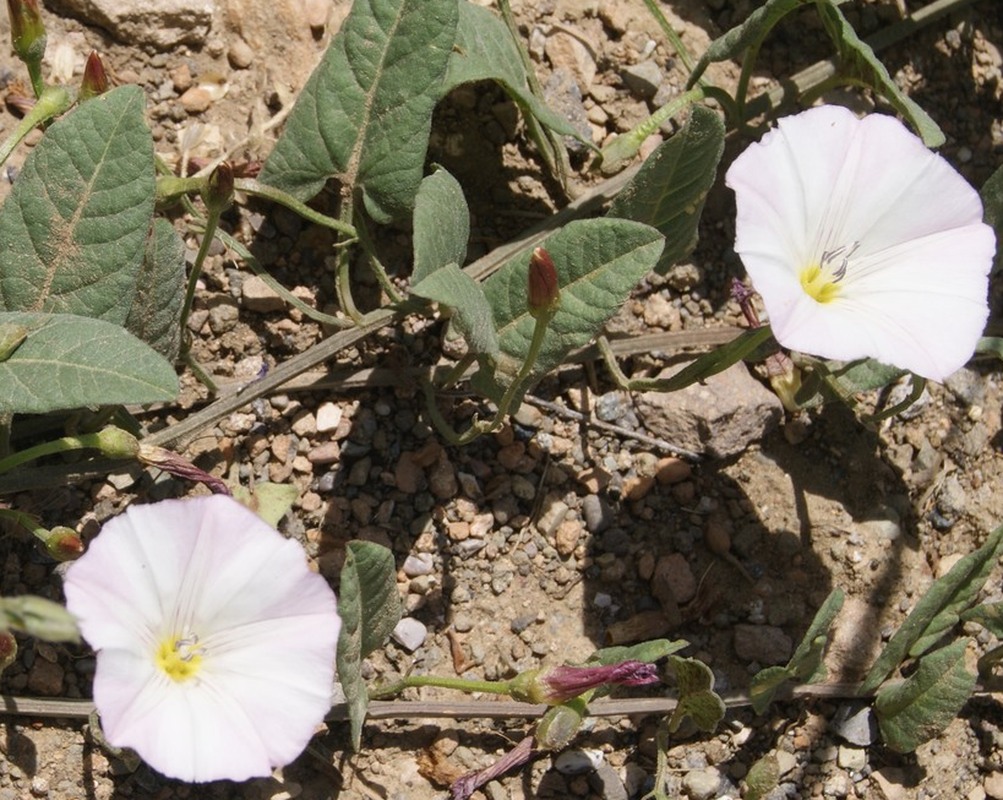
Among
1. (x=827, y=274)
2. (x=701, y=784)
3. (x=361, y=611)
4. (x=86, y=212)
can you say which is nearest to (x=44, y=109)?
(x=86, y=212)

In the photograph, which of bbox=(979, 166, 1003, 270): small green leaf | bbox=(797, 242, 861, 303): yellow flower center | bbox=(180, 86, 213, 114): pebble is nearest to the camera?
bbox=(797, 242, 861, 303): yellow flower center

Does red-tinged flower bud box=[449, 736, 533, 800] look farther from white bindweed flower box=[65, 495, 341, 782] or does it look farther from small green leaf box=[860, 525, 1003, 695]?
small green leaf box=[860, 525, 1003, 695]

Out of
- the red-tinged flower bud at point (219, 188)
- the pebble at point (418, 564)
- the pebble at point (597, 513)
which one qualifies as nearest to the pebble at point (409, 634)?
the pebble at point (418, 564)

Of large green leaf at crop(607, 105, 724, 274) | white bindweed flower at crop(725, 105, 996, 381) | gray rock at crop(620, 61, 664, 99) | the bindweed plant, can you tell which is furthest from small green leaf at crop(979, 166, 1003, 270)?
gray rock at crop(620, 61, 664, 99)

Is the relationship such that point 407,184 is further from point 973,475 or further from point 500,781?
point 973,475

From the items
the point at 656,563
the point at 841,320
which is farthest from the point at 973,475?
the point at 841,320

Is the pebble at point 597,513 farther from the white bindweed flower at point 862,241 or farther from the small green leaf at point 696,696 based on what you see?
the white bindweed flower at point 862,241
